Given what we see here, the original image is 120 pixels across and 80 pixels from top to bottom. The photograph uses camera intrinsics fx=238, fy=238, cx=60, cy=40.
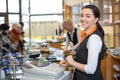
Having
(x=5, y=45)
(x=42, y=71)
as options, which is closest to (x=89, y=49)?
(x=42, y=71)

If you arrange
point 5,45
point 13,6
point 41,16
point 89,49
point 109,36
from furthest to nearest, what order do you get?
point 41,16 → point 13,6 → point 109,36 → point 5,45 → point 89,49

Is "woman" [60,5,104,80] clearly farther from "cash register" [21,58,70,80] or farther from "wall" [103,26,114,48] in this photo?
"wall" [103,26,114,48]

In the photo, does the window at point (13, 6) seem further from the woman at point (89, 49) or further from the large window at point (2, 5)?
the woman at point (89, 49)

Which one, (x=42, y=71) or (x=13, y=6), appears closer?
(x=42, y=71)

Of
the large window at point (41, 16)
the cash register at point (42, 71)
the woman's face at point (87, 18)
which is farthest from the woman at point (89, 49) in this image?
the large window at point (41, 16)

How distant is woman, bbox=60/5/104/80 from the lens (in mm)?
1891

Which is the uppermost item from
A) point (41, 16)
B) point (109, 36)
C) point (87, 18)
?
point (41, 16)

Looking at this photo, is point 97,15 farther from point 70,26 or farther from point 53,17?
point 53,17

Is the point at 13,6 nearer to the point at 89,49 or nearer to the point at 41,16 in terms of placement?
the point at 41,16

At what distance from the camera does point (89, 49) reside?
74.9 inches

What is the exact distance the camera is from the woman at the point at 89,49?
6.21 feet

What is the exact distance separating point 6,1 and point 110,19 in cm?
515

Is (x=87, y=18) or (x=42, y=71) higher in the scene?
(x=87, y=18)

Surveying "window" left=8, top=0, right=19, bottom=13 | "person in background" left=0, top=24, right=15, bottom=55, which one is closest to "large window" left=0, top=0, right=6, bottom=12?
"window" left=8, top=0, right=19, bottom=13
